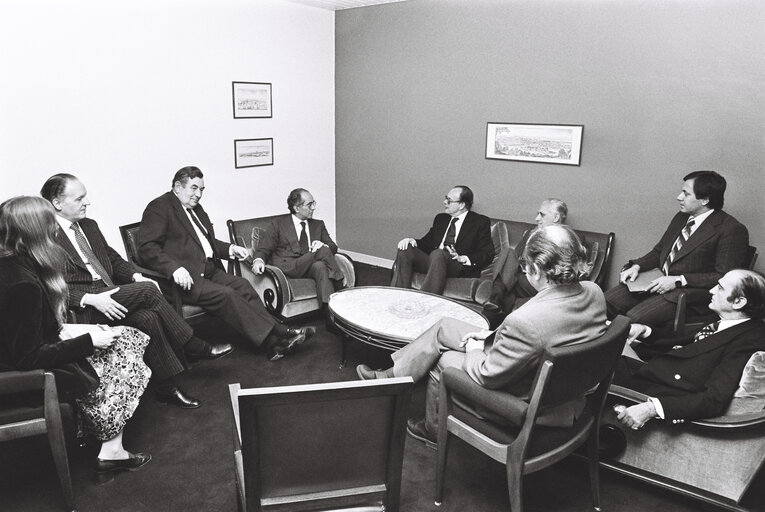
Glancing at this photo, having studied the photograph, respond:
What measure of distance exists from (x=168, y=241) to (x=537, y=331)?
329 centimetres

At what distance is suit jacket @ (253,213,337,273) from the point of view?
17.6 ft

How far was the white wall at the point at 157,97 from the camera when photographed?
493 centimetres

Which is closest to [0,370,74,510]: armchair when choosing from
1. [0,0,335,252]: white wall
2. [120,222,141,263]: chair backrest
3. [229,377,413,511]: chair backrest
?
[229,377,413,511]: chair backrest

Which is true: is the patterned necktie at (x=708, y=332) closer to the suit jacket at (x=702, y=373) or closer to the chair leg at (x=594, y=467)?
the suit jacket at (x=702, y=373)

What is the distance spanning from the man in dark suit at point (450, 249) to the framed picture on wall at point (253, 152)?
230cm

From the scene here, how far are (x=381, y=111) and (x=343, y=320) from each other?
387 cm

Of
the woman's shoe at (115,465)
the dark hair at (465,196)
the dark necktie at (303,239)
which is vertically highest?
the dark hair at (465,196)

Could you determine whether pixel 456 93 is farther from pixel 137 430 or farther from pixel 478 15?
pixel 137 430

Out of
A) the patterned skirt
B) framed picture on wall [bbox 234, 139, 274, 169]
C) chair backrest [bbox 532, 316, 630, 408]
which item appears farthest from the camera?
framed picture on wall [bbox 234, 139, 274, 169]

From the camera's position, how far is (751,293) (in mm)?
2773

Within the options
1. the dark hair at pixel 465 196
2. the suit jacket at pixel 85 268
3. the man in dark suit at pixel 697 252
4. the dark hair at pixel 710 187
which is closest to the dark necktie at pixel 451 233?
the dark hair at pixel 465 196

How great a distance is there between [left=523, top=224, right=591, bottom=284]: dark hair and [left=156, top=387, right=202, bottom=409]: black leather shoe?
2.40m

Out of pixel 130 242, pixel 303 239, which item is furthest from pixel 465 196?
pixel 130 242

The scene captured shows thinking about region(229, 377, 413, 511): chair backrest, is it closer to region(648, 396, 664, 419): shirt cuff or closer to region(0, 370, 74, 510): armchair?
region(0, 370, 74, 510): armchair
